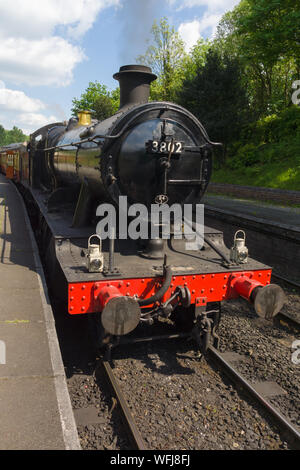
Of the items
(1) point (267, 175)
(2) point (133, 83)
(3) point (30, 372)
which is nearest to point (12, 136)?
(1) point (267, 175)

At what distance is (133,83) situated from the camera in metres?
5.38

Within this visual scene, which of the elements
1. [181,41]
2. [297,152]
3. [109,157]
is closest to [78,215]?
[109,157]

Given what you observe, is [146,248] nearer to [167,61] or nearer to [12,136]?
[167,61]

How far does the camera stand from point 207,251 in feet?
17.5

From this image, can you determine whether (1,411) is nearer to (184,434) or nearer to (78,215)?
(184,434)

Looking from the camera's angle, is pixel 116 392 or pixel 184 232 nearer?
pixel 116 392

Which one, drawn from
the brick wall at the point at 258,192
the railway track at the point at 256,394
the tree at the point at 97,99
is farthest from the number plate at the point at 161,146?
the tree at the point at 97,99

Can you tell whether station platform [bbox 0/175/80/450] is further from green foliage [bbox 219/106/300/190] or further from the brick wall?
green foliage [bbox 219/106/300/190]

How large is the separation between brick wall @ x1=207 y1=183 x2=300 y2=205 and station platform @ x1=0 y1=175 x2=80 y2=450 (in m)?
12.2

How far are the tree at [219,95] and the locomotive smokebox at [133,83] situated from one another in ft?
58.0

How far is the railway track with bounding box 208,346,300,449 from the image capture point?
3.51m

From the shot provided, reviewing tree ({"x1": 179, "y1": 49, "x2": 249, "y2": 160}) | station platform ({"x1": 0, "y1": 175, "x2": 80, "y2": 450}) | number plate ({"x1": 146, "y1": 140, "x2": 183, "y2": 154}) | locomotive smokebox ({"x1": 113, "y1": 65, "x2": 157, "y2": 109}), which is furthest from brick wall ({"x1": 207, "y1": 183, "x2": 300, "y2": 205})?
station platform ({"x1": 0, "y1": 175, "x2": 80, "y2": 450})

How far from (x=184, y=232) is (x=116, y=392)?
2.44 m

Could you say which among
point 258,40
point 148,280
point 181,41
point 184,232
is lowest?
point 148,280
